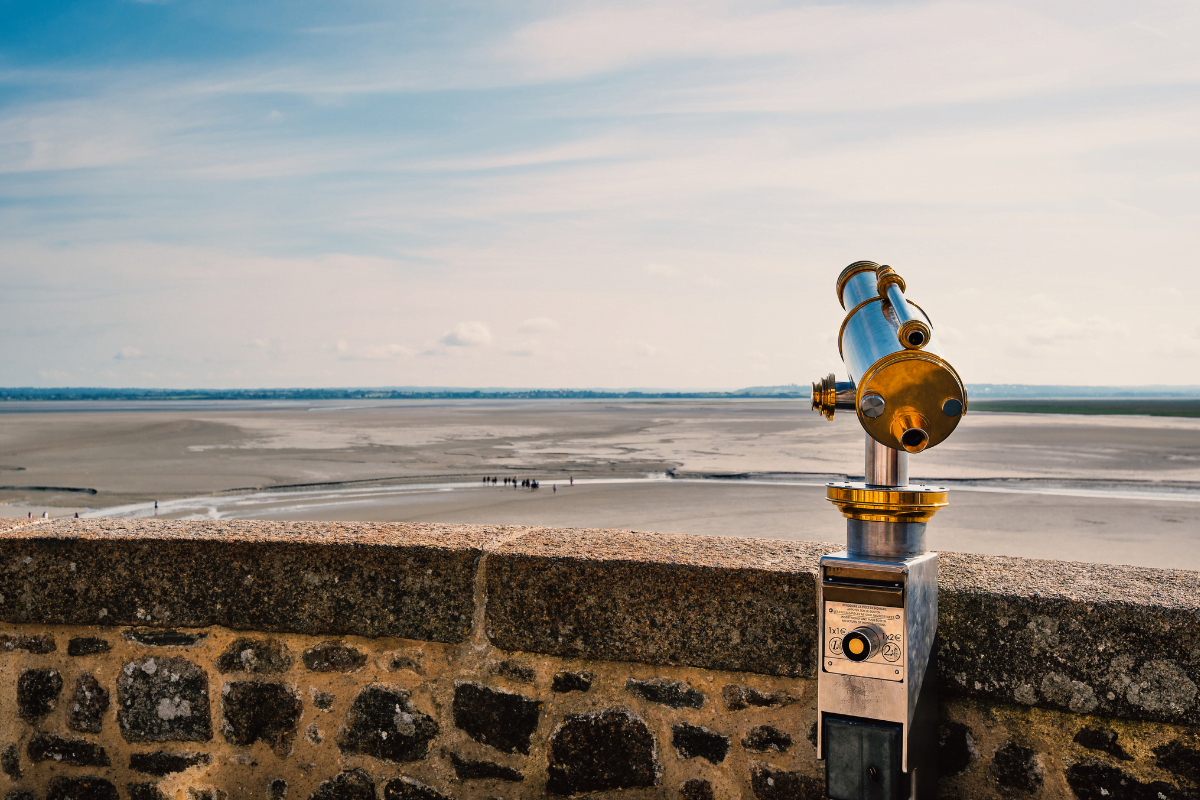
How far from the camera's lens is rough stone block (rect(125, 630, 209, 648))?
2164 mm

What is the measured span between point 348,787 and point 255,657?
402mm

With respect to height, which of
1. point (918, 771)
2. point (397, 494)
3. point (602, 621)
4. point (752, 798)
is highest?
point (602, 621)

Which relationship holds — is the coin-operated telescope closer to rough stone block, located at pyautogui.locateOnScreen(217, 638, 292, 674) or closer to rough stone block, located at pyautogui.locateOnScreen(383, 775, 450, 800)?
rough stone block, located at pyautogui.locateOnScreen(383, 775, 450, 800)

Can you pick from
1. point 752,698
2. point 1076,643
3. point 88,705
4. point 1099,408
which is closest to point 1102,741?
point 1076,643

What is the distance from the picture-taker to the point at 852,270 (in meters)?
1.70

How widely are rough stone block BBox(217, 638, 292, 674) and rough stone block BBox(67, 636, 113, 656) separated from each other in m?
0.32

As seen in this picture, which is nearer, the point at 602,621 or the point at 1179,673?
the point at 1179,673

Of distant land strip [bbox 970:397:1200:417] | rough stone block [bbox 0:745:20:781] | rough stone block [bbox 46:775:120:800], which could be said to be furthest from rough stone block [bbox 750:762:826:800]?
distant land strip [bbox 970:397:1200:417]

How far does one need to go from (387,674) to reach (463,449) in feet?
80.4

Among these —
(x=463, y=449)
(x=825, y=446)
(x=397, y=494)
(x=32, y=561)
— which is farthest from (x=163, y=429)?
(x=32, y=561)

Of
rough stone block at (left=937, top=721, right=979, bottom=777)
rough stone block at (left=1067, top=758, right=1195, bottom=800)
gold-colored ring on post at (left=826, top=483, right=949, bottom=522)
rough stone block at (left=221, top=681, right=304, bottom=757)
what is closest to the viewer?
gold-colored ring on post at (left=826, top=483, right=949, bottom=522)

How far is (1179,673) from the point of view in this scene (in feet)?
5.22

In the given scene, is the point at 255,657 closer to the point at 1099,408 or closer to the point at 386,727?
the point at 386,727

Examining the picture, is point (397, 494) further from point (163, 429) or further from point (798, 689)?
point (163, 429)
